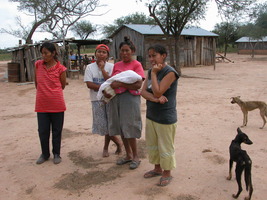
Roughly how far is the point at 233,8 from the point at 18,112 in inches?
472

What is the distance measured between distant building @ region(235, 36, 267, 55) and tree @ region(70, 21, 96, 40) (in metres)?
23.8

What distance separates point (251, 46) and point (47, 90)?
40635mm

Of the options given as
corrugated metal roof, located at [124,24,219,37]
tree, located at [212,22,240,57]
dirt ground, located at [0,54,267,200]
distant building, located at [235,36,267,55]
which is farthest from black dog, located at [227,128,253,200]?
tree, located at [212,22,240,57]

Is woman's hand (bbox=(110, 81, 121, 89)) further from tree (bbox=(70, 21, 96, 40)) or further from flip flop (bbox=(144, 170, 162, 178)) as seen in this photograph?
tree (bbox=(70, 21, 96, 40))

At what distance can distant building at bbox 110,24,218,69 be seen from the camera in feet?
65.9

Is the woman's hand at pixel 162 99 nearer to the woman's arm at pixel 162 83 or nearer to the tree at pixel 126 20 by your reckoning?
the woman's arm at pixel 162 83

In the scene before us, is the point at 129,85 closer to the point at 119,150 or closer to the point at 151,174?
the point at 151,174

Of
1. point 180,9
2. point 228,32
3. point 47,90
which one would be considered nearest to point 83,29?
point 228,32

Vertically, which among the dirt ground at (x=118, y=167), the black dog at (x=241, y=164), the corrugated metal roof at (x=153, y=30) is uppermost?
the corrugated metal roof at (x=153, y=30)

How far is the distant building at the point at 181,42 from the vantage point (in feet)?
65.9

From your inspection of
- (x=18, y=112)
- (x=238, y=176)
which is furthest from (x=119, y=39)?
(x=238, y=176)

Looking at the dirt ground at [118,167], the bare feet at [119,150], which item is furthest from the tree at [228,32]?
the bare feet at [119,150]

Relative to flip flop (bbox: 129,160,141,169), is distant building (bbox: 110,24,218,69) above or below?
above

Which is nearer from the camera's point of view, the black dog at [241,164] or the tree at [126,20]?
the black dog at [241,164]
